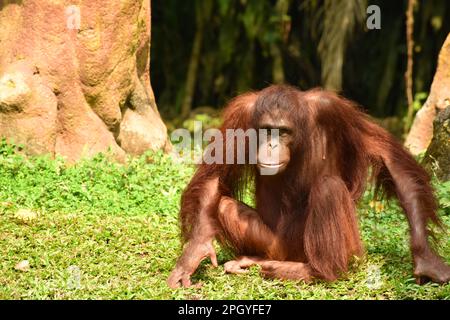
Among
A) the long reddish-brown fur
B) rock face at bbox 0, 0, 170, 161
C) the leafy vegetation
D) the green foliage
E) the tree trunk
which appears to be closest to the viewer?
the long reddish-brown fur

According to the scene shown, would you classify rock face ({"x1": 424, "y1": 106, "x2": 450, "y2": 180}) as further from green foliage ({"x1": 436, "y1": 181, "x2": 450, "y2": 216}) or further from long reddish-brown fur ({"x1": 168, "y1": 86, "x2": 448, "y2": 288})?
long reddish-brown fur ({"x1": 168, "y1": 86, "x2": 448, "y2": 288})

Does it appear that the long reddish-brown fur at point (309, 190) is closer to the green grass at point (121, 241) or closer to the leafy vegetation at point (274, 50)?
the green grass at point (121, 241)

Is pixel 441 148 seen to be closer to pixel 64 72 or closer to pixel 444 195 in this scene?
pixel 444 195

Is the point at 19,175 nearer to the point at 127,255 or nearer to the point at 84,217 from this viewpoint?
the point at 84,217

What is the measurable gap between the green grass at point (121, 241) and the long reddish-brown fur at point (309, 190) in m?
0.21

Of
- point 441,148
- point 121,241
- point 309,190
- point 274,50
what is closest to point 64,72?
point 121,241

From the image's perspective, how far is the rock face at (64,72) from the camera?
22.3 feet

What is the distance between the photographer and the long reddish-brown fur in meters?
4.88

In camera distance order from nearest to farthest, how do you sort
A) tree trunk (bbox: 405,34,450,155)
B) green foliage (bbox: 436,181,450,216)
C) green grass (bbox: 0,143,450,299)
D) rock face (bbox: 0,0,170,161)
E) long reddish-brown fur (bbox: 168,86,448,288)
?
green grass (bbox: 0,143,450,299) → long reddish-brown fur (bbox: 168,86,448,288) → green foliage (bbox: 436,181,450,216) → rock face (bbox: 0,0,170,161) → tree trunk (bbox: 405,34,450,155)

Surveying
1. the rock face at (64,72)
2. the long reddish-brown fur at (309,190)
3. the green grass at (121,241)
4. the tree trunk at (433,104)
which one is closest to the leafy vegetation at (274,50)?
the tree trunk at (433,104)

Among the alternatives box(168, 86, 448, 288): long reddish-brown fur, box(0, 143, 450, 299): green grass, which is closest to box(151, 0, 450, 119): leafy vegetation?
box(0, 143, 450, 299): green grass

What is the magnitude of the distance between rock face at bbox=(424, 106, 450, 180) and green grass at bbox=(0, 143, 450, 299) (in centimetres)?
41

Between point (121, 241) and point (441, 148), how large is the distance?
276 cm

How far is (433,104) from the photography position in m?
8.37
